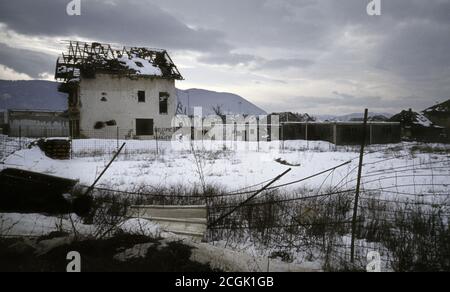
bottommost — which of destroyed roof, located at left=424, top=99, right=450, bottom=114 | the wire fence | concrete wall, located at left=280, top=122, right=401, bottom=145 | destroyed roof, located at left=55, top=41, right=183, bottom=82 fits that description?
the wire fence

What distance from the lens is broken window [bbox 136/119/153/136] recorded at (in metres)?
30.0

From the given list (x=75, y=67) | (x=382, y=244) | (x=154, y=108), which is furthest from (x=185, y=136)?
(x=382, y=244)

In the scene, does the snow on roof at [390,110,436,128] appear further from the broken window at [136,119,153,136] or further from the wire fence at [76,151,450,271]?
the wire fence at [76,151,450,271]

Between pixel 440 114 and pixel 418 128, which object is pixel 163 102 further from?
pixel 440 114

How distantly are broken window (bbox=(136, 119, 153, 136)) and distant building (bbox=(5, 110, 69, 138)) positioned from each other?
58.4 feet

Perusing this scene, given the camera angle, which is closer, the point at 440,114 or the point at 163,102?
the point at 163,102

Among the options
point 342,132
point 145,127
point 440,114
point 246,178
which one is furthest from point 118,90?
point 440,114

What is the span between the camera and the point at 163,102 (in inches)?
1217

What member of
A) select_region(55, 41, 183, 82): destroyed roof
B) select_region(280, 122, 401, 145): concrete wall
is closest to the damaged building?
select_region(55, 41, 183, 82): destroyed roof

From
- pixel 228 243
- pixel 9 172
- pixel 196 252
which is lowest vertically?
pixel 228 243

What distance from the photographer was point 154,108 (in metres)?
30.2

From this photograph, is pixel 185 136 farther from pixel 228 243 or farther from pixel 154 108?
pixel 228 243

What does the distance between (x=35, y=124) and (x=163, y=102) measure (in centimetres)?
2584
